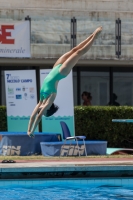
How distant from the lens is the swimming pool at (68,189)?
10.6 metres

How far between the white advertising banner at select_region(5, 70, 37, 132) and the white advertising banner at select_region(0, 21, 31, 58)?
2.98 m

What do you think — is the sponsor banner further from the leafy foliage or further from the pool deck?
the pool deck

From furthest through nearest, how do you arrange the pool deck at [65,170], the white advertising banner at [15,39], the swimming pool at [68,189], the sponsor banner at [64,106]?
the white advertising banner at [15,39]
the sponsor banner at [64,106]
the pool deck at [65,170]
the swimming pool at [68,189]

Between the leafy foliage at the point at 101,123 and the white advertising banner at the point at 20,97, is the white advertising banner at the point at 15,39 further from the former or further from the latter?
the leafy foliage at the point at 101,123

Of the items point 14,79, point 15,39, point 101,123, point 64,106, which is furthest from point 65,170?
point 15,39

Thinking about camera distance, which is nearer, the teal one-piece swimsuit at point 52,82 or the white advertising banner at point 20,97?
the teal one-piece swimsuit at point 52,82

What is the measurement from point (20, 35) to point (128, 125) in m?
5.23

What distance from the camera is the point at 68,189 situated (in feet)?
36.9

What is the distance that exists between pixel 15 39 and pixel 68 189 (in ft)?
32.3

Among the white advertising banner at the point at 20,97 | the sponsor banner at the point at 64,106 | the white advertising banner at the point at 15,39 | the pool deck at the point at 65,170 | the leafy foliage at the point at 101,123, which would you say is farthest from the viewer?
the white advertising banner at the point at 15,39

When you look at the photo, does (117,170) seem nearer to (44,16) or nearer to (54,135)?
(54,135)

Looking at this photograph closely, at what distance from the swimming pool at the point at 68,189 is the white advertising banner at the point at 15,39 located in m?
9.26

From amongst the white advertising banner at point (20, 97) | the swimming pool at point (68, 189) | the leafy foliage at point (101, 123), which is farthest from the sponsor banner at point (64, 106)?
the swimming pool at point (68, 189)

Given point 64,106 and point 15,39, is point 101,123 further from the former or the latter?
point 15,39
